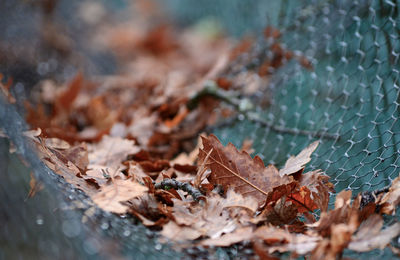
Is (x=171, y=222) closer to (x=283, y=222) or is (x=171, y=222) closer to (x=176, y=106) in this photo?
(x=283, y=222)

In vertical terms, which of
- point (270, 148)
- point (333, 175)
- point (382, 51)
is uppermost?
point (382, 51)

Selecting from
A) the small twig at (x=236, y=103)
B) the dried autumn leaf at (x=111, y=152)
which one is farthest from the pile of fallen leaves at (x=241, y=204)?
the small twig at (x=236, y=103)

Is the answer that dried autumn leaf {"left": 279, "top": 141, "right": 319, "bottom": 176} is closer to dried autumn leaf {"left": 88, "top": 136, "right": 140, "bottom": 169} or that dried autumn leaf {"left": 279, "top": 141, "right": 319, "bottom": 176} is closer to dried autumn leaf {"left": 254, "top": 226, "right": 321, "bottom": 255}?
dried autumn leaf {"left": 254, "top": 226, "right": 321, "bottom": 255}

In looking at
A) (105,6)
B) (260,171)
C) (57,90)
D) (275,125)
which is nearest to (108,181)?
(260,171)

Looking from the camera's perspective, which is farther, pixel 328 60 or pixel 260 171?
pixel 328 60

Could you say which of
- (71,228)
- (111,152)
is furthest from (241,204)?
(111,152)
